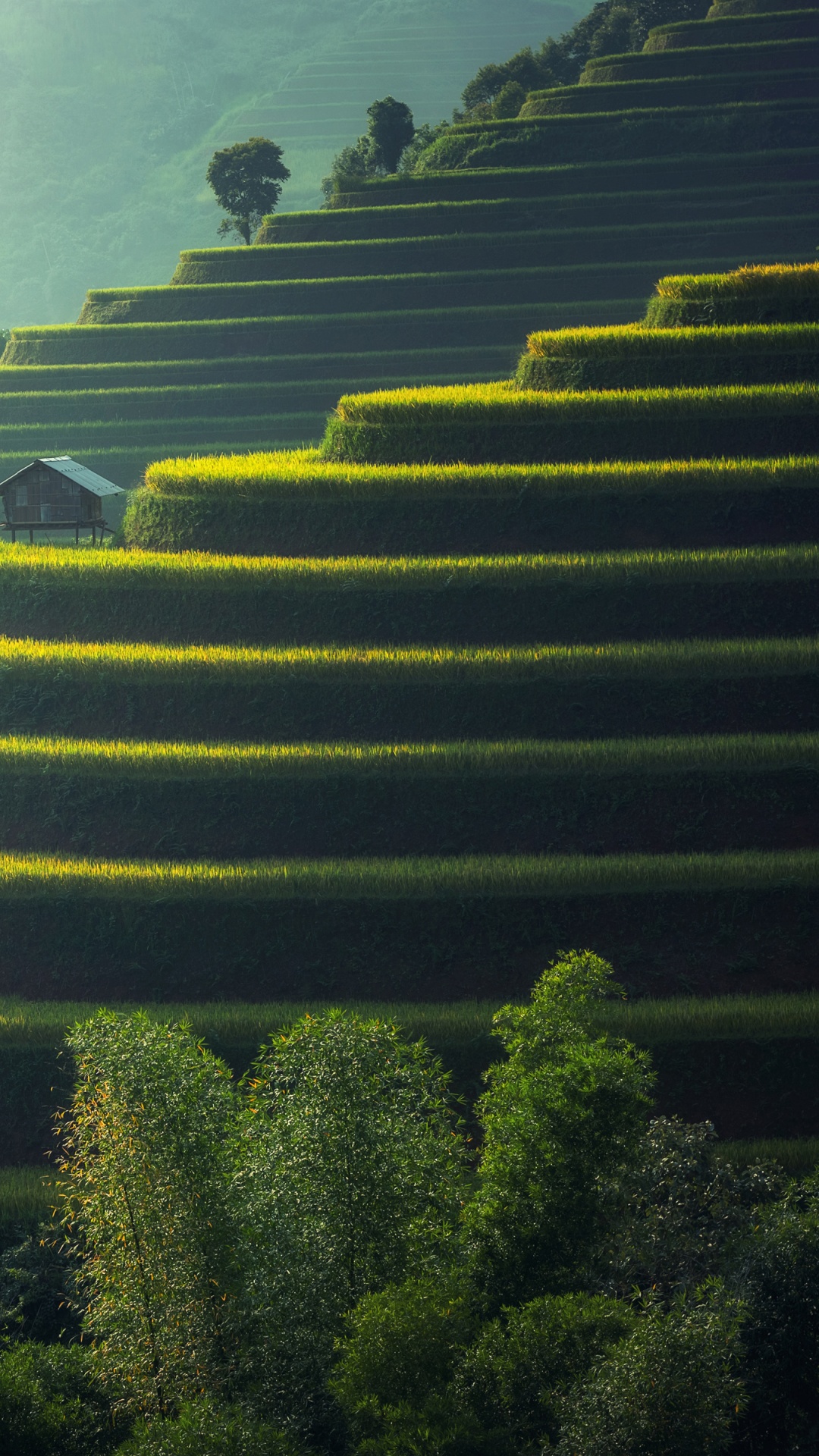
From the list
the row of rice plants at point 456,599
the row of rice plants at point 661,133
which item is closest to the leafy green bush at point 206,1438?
the row of rice plants at point 456,599

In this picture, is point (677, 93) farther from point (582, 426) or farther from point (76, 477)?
point (76, 477)

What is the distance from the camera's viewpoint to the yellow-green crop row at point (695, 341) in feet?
94.2

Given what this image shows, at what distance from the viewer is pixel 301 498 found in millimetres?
26703

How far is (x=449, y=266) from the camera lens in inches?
2015

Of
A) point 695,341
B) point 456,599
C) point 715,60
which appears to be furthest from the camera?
point 715,60

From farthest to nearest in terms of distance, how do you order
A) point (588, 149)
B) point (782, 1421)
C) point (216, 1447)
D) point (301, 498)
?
1. point (588, 149)
2. point (301, 498)
3. point (782, 1421)
4. point (216, 1447)

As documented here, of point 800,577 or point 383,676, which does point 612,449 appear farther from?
point 383,676

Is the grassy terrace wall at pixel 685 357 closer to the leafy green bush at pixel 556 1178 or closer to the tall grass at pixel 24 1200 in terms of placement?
the leafy green bush at pixel 556 1178

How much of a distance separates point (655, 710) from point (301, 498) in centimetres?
971

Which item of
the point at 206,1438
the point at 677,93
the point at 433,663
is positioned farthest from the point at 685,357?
the point at 677,93

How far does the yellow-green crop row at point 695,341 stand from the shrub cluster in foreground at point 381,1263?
21.4 metres

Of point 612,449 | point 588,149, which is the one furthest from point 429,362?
point 612,449

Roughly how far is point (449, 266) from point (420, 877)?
128 ft

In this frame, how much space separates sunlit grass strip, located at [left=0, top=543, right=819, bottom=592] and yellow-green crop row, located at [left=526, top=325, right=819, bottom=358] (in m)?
7.12
